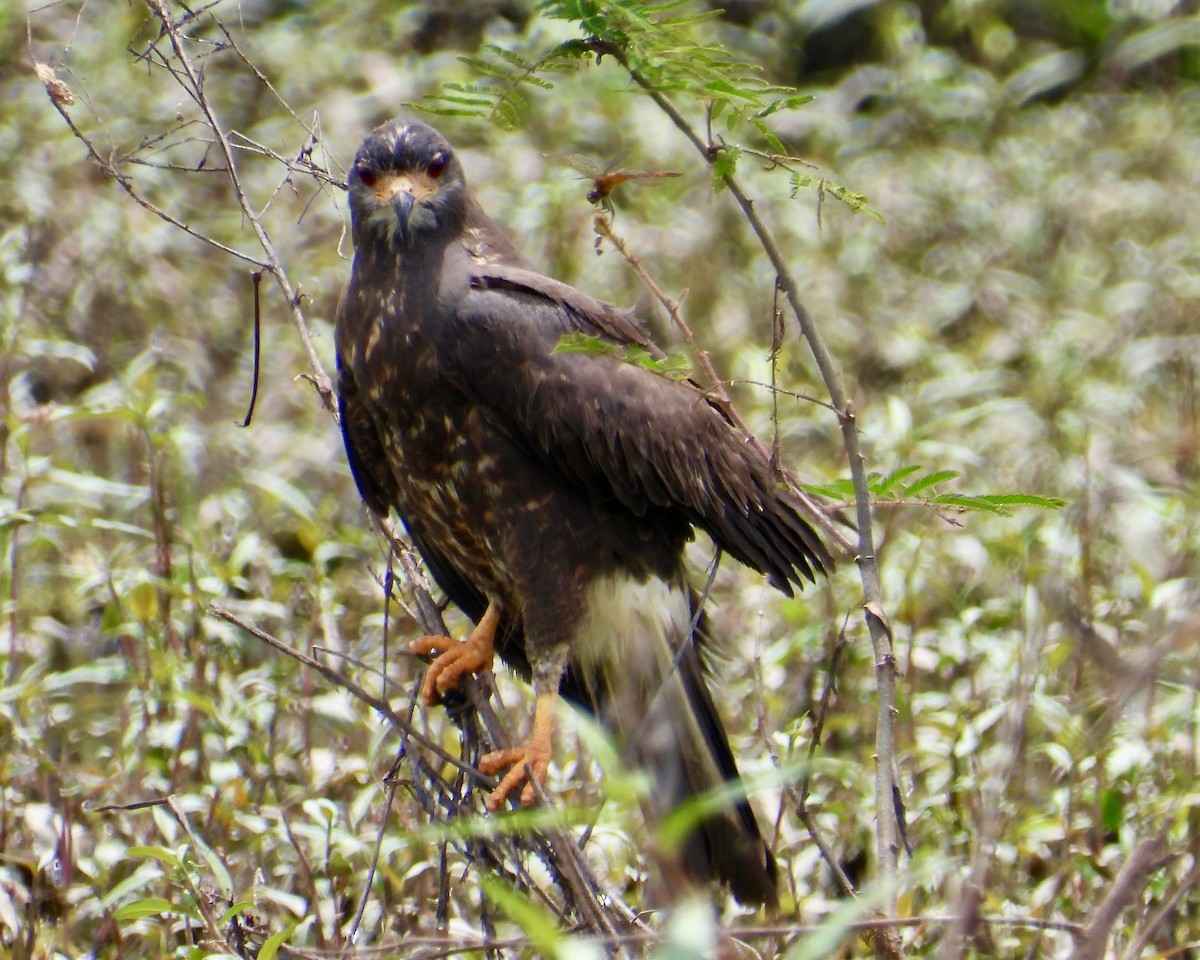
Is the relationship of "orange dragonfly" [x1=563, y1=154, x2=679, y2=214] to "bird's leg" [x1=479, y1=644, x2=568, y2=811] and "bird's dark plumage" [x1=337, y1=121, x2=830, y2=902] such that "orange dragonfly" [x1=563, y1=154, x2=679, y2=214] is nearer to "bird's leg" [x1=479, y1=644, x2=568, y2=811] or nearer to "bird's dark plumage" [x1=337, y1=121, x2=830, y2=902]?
"bird's dark plumage" [x1=337, y1=121, x2=830, y2=902]

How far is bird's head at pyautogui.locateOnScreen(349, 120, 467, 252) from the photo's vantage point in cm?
400

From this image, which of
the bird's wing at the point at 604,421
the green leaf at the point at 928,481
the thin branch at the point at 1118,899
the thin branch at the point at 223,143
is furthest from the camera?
the bird's wing at the point at 604,421

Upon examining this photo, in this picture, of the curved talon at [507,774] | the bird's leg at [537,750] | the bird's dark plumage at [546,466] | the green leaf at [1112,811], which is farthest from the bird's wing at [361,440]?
the green leaf at [1112,811]

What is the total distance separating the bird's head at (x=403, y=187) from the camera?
157 inches

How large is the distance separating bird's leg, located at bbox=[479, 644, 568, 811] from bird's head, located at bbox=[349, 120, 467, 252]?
1090 millimetres

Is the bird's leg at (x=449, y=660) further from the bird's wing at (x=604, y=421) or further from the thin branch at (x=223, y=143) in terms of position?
the thin branch at (x=223, y=143)

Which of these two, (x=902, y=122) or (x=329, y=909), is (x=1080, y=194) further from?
(x=329, y=909)

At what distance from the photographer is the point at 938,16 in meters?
10.2

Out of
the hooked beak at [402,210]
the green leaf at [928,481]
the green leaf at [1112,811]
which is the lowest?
the green leaf at [1112,811]

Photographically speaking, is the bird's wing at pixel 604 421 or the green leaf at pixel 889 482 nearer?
the green leaf at pixel 889 482

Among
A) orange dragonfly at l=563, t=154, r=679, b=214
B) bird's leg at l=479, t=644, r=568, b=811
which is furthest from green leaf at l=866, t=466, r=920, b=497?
bird's leg at l=479, t=644, r=568, b=811

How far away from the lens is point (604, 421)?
151 inches

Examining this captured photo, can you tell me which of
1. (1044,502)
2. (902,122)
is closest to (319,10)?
(902,122)

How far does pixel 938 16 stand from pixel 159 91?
493cm
